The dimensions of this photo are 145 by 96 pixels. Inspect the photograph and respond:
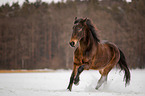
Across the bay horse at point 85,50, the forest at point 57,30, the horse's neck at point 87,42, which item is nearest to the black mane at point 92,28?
the bay horse at point 85,50

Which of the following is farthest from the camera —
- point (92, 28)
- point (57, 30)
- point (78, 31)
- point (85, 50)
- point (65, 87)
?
point (57, 30)

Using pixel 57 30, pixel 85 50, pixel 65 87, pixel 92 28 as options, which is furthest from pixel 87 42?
pixel 57 30

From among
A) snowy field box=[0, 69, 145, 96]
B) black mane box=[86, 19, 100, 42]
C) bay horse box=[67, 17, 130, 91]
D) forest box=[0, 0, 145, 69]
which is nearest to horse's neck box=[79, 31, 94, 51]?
bay horse box=[67, 17, 130, 91]

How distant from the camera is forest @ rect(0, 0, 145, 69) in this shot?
84.1 ft

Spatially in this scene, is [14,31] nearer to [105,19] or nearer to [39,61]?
[39,61]

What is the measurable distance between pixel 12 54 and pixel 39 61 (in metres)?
3.89

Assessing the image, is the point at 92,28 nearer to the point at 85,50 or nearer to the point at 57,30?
the point at 85,50

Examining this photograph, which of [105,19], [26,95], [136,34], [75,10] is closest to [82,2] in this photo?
[75,10]

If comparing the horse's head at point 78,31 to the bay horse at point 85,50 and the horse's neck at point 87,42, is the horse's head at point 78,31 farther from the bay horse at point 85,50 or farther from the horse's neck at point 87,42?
the horse's neck at point 87,42

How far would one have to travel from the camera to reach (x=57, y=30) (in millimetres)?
28953

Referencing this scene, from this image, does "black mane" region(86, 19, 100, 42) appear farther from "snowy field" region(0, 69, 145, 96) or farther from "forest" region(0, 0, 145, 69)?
"forest" region(0, 0, 145, 69)

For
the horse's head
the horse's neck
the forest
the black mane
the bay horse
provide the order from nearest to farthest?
the horse's head < the bay horse < the horse's neck < the black mane < the forest

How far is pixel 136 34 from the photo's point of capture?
2605cm

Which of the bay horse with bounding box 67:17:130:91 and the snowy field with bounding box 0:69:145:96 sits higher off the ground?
the bay horse with bounding box 67:17:130:91
